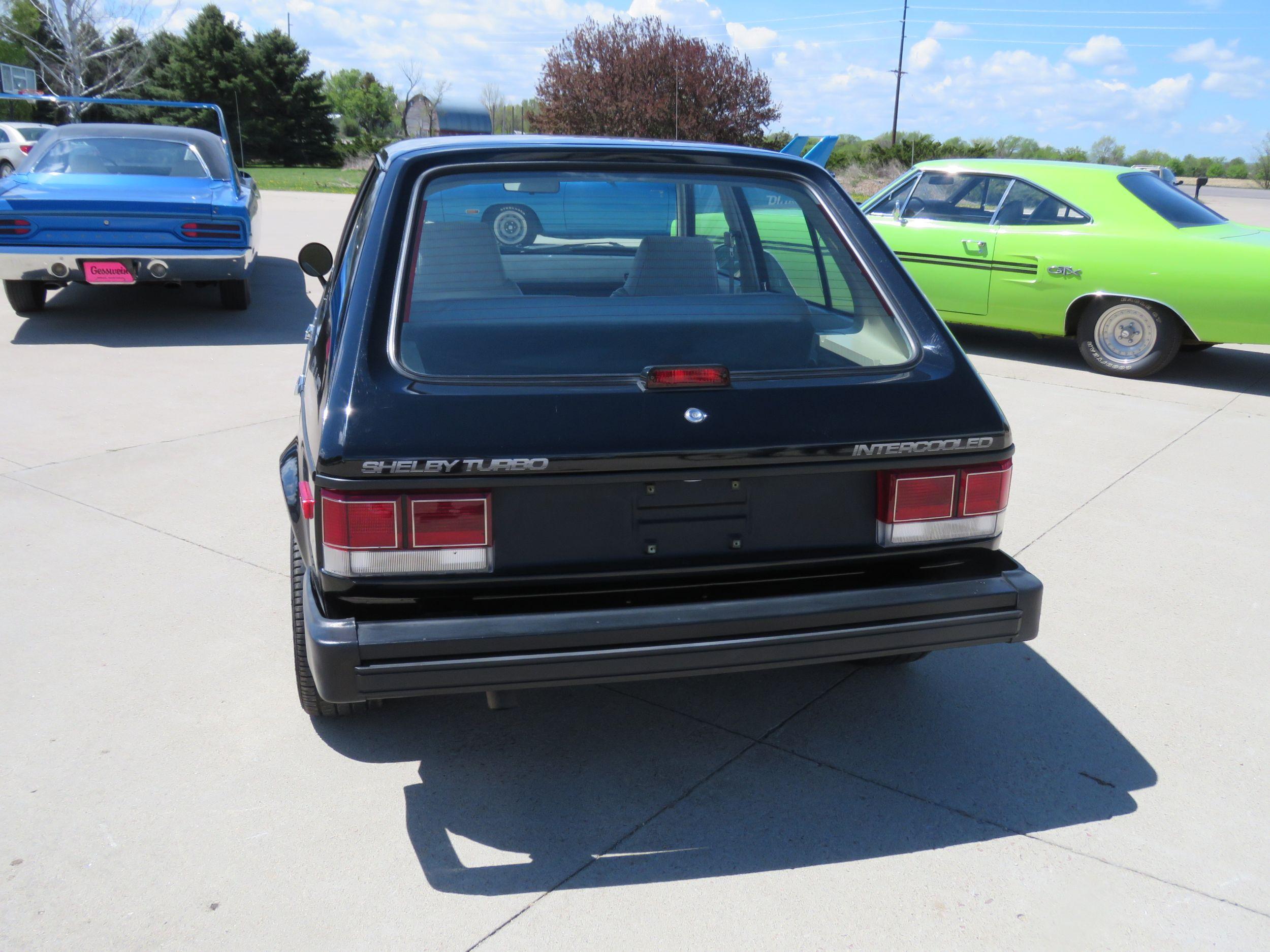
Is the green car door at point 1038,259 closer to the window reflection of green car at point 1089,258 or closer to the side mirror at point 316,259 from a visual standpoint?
the window reflection of green car at point 1089,258

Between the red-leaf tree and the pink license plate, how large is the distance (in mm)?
35907

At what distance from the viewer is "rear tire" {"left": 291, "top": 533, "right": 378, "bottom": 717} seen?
276 centimetres

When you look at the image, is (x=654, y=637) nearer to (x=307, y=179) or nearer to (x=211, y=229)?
(x=211, y=229)

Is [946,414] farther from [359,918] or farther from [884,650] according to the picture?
[359,918]

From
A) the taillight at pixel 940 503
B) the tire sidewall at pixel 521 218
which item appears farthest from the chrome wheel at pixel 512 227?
the taillight at pixel 940 503

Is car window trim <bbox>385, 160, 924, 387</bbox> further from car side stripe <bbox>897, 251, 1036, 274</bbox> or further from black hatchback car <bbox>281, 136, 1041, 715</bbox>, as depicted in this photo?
car side stripe <bbox>897, 251, 1036, 274</bbox>

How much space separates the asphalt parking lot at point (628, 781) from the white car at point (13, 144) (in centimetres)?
1805

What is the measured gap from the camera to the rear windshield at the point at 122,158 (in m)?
8.45

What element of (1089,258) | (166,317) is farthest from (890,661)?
(166,317)

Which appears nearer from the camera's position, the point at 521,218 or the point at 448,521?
the point at 448,521

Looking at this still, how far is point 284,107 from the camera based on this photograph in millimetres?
51312

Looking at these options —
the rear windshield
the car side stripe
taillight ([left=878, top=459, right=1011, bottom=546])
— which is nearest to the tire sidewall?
taillight ([left=878, top=459, right=1011, bottom=546])

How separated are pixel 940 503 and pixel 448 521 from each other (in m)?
1.18

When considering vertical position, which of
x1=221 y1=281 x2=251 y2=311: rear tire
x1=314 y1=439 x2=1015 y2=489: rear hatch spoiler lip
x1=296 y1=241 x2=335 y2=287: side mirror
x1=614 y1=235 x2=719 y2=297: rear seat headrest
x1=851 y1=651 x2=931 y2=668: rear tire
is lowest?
x1=851 y1=651 x2=931 y2=668: rear tire
